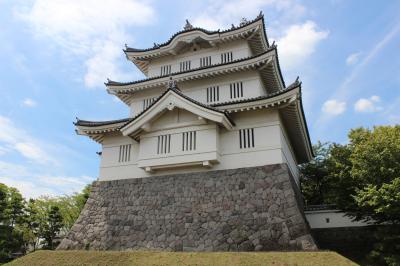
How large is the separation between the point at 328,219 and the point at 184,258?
8.80 m

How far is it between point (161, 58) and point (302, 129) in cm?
1025

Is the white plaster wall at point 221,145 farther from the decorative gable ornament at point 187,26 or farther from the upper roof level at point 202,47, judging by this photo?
the decorative gable ornament at point 187,26

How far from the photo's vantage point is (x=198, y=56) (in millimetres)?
19312

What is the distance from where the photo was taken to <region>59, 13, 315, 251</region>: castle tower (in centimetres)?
1250

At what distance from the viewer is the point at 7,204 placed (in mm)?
25312

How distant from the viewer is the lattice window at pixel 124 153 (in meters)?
16.2

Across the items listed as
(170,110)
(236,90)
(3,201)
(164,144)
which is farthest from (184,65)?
(3,201)

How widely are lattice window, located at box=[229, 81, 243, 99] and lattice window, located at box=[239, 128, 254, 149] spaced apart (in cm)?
304

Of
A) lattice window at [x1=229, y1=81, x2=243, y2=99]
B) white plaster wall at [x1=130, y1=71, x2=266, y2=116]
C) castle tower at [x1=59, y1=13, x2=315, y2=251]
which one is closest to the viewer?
castle tower at [x1=59, y1=13, x2=315, y2=251]

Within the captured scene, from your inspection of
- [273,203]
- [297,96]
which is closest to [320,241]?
[273,203]

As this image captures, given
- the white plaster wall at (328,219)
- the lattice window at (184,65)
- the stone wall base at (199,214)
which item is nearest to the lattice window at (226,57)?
the lattice window at (184,65)

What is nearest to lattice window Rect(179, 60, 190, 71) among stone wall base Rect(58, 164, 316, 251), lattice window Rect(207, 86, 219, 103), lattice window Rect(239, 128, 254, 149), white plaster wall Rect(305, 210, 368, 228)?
lattice window Rect(207, 86, 219, 103)

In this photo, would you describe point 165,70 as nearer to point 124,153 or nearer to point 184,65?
point 184,65

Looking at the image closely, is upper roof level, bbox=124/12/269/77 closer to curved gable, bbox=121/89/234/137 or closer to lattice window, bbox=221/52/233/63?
lattice window, bbox=221/52/233/63
